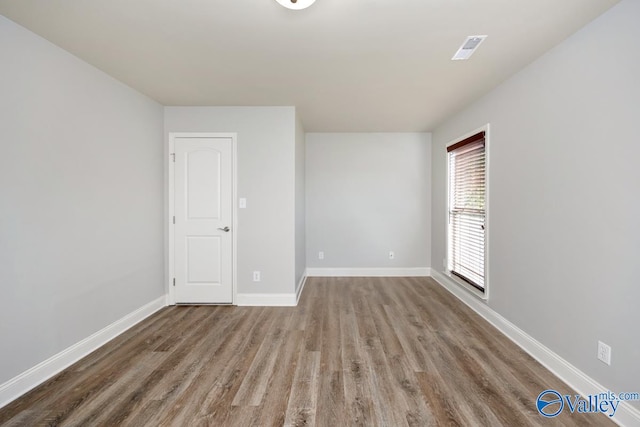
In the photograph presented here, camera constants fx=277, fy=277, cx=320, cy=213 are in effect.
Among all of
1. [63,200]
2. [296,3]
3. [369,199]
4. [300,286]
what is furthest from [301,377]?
[369,199]

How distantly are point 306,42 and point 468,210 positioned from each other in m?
2.77

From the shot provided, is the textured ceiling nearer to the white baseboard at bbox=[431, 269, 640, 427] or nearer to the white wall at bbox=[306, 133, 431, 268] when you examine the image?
the white wall at bbox=[306, 133, 431, 268]


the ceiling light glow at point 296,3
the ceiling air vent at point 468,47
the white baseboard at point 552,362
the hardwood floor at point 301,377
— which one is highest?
the ceiling air vent at point 468,47

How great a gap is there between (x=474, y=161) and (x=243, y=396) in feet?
11.1

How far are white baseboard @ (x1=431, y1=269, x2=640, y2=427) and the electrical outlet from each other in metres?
0.17

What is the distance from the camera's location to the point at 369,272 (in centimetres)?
480

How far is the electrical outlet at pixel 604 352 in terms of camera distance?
5.57 ft

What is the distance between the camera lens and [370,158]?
479cm

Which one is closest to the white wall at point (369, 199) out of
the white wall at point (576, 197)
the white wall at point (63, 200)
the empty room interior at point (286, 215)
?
the empty room interior at point (286, 215)

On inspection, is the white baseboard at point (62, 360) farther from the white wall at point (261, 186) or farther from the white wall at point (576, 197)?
the white wall at point (576, 197)

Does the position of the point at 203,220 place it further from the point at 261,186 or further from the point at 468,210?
the point at 468,210

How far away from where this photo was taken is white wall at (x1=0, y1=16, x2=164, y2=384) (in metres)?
1.84

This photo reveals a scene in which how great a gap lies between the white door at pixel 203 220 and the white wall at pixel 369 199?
1.67 metres

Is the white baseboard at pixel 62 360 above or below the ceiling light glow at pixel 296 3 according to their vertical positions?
below
